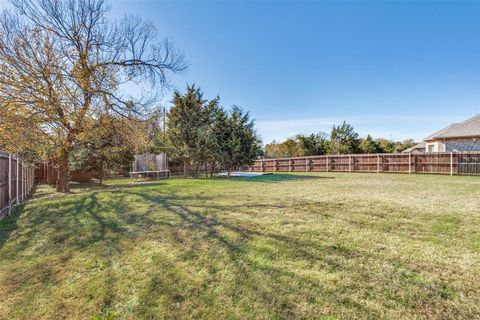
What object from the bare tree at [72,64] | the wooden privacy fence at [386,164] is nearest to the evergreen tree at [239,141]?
the wooden privacy fence at [386,164]

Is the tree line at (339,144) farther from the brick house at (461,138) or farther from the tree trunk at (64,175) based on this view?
the tree trunk at (64,175)

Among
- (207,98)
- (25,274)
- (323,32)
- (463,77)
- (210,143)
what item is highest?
(323,32)

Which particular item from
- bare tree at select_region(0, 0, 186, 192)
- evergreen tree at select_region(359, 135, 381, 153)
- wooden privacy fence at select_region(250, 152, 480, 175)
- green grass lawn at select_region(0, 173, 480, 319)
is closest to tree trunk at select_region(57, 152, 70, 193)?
bare tree at select_region(0, 0, 186, 192)

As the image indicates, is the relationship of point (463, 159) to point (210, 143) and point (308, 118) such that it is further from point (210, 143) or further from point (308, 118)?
point (308, 118)

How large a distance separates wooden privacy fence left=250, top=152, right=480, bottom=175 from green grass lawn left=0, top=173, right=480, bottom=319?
42.6ft

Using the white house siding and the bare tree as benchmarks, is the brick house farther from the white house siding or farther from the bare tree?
the bare tree

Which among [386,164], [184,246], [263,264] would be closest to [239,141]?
[184,246]

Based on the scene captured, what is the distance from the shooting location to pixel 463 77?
14.0 metres

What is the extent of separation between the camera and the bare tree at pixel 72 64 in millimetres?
6988

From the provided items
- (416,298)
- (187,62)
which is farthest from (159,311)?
(187,62)

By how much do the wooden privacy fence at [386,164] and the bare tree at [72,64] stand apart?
9680mm

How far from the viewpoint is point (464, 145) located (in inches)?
650

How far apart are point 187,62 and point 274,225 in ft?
31.1

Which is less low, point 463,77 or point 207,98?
point 463,77
